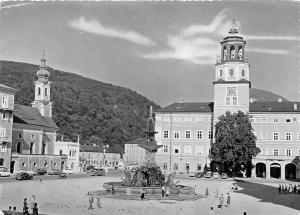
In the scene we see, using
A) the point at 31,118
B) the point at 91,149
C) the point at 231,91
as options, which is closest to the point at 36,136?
the point at 31,118

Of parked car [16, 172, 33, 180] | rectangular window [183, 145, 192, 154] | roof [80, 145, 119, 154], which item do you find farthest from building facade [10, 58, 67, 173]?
roof [80, 145, 119, 154]

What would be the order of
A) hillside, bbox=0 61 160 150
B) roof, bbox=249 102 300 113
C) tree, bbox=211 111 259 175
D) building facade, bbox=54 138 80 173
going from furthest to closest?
hillside, bbox=0 61 160 150 → building facade, bbox=54 138 80 173 → roof, bbox=249 102 300 113 → tree, bbox=211 111 259 175

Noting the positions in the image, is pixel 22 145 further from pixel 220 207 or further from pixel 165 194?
pixel 220 207

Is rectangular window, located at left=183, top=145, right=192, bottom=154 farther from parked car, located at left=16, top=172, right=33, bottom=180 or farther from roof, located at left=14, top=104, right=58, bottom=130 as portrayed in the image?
parked car, located at left=16, top=172, right=33, bottom=180

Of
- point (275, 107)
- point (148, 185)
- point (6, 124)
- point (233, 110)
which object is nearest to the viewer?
point (148, 185)

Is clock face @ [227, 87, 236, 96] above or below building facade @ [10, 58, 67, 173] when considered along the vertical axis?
above

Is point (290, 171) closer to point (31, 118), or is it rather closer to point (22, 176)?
point (22, 176)
